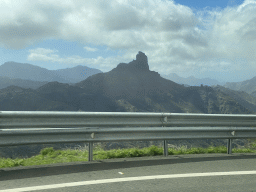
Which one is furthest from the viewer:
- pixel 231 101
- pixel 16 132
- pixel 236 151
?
pixel 231 101

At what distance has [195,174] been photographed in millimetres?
4082

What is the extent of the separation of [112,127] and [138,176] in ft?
3.81

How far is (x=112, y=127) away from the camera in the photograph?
4824 millimetres

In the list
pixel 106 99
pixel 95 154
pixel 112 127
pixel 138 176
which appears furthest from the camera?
pixel 106 99

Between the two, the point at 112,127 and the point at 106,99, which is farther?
the point at 106,99

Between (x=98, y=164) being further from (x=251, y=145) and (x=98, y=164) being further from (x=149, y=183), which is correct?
(x=251, y=145)

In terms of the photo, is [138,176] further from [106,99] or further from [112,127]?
[106,99]

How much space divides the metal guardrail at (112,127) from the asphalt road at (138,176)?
409mm

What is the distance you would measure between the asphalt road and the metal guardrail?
1.34 ft

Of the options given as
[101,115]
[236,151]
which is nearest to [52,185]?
[101,115]

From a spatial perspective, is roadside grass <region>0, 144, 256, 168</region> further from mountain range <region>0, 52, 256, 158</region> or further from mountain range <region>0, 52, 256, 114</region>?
mountain range <region>0, 52, 256, 158</region>

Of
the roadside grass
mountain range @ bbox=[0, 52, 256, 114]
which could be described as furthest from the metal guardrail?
mountain range @ bbox=[0, 52, 256, 114]

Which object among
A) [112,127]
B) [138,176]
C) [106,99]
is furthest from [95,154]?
[106,99]

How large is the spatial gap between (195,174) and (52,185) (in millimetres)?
1973
